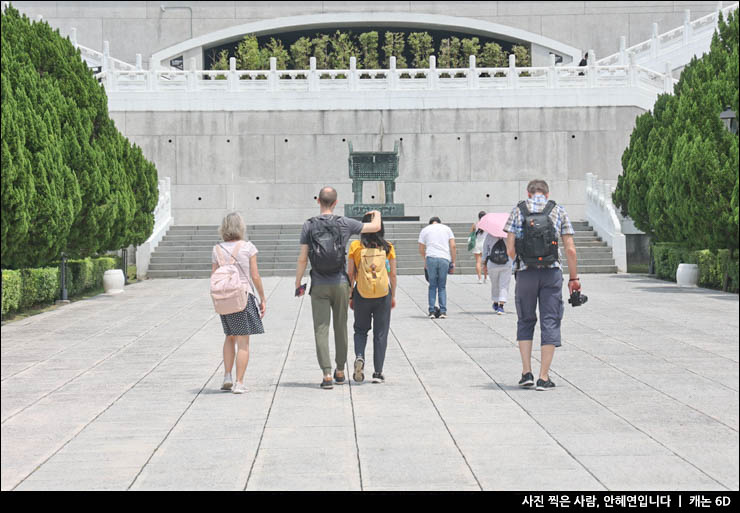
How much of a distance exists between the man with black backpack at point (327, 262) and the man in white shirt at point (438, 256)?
20.5 ft

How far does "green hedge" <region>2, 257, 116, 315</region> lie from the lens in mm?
16688

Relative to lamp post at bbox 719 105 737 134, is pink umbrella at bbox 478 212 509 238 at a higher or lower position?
lower

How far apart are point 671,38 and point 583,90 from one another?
31.7 feet

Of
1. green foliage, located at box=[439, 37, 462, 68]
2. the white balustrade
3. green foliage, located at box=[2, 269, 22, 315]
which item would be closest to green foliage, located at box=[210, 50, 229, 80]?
green foliage, located at box=[439, 37, 462, 68]

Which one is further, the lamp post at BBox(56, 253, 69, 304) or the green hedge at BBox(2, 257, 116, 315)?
the lamp post at BBox(56, 253, 69, 304)

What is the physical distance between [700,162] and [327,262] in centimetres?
1305

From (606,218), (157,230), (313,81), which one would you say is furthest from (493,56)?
(157,230)

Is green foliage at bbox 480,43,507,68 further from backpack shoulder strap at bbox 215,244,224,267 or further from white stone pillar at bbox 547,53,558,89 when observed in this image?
backpack shoulder strap at bbox 215,244,224,267

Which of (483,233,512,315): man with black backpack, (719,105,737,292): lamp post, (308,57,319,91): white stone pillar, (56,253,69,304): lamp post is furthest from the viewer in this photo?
(308,57,319,91): white stone pillar

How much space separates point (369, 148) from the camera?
124ft

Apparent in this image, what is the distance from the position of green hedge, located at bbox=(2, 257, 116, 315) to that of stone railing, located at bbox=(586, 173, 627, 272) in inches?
549

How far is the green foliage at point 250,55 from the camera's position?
4812 cm

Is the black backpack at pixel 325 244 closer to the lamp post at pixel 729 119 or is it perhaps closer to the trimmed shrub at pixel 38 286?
the trimmed shrub at pixel 38 286

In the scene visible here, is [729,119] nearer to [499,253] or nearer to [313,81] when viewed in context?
[499,253]
